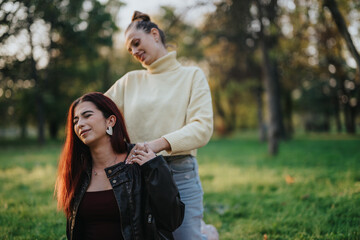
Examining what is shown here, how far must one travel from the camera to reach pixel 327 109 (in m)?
24.6

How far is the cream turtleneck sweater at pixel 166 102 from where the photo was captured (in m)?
2.42

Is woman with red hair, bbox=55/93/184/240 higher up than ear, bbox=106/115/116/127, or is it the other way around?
ear, bbox=106/115/116/127

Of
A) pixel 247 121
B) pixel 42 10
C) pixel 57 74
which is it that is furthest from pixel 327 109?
pixel 42 10

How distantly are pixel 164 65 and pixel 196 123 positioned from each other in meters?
0.73

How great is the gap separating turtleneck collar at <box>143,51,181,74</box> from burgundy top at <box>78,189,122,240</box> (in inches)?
47.7

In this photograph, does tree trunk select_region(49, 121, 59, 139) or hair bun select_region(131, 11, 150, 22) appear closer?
hair bun select_region(131, 11, 150, 22)

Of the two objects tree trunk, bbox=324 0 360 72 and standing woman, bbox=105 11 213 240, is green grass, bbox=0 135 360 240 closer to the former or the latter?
standing woman, bbox=105 11 213 240

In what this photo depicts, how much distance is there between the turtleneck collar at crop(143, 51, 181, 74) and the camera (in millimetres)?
2555

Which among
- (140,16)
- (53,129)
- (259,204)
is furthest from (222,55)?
(53,129)

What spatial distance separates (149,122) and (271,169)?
19.0 ft

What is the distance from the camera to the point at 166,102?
2453mm

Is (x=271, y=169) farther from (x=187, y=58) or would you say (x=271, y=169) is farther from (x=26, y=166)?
(x=187, y=58)

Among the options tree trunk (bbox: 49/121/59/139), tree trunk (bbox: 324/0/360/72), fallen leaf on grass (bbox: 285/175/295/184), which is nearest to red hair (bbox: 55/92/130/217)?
tree trunk (bbox: 324/0/360/72)

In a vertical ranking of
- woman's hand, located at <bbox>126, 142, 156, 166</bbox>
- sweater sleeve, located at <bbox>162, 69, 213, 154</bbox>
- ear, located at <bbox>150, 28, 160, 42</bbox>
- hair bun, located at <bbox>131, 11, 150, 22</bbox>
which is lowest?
woman's hand, located at <bbox>126, 142, 156, 166</bbox>
